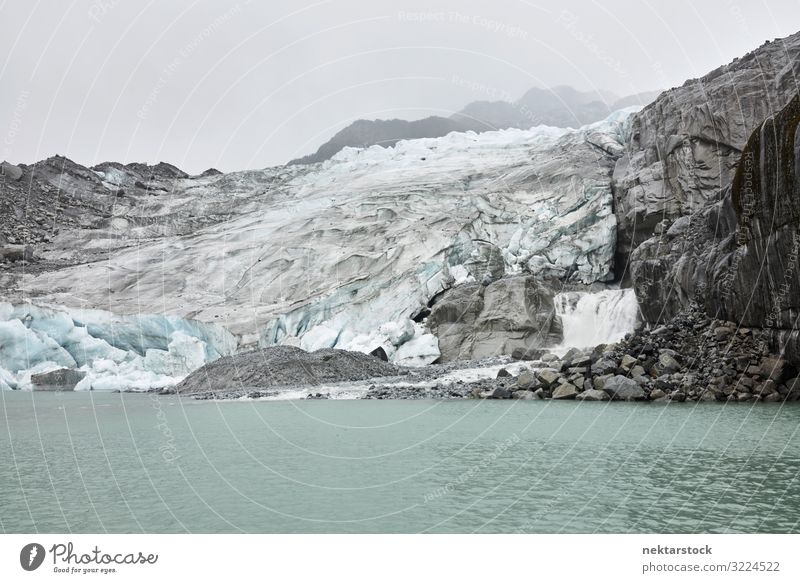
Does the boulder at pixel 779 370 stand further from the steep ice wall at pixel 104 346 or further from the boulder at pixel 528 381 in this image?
the steep ice wall at pixel 104 346

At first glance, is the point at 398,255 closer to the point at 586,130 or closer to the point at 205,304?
the point at 205,304

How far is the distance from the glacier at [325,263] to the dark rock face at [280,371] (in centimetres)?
476

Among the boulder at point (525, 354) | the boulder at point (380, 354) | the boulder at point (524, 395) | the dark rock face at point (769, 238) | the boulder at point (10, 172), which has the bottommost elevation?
the boulder at point (524, 395)

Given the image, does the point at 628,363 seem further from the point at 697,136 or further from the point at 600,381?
the point at 697,136

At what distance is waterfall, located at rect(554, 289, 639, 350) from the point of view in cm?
3422

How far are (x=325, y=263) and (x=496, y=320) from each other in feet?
53.6

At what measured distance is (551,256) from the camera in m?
42.6

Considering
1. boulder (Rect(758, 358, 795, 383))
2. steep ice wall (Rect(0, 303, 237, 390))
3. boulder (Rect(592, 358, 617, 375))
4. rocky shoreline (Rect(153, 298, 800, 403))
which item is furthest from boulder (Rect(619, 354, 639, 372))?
steep ice wall (Rect(0, 303, 237, 390))

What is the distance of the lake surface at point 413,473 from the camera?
7.41 meters

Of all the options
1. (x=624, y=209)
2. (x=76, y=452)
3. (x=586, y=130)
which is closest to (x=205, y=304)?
(x=624, y=209)

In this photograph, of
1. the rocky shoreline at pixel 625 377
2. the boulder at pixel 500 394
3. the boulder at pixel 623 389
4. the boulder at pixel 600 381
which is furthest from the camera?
the boulder at pixel 500 394

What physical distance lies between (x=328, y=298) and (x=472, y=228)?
1238 cm
